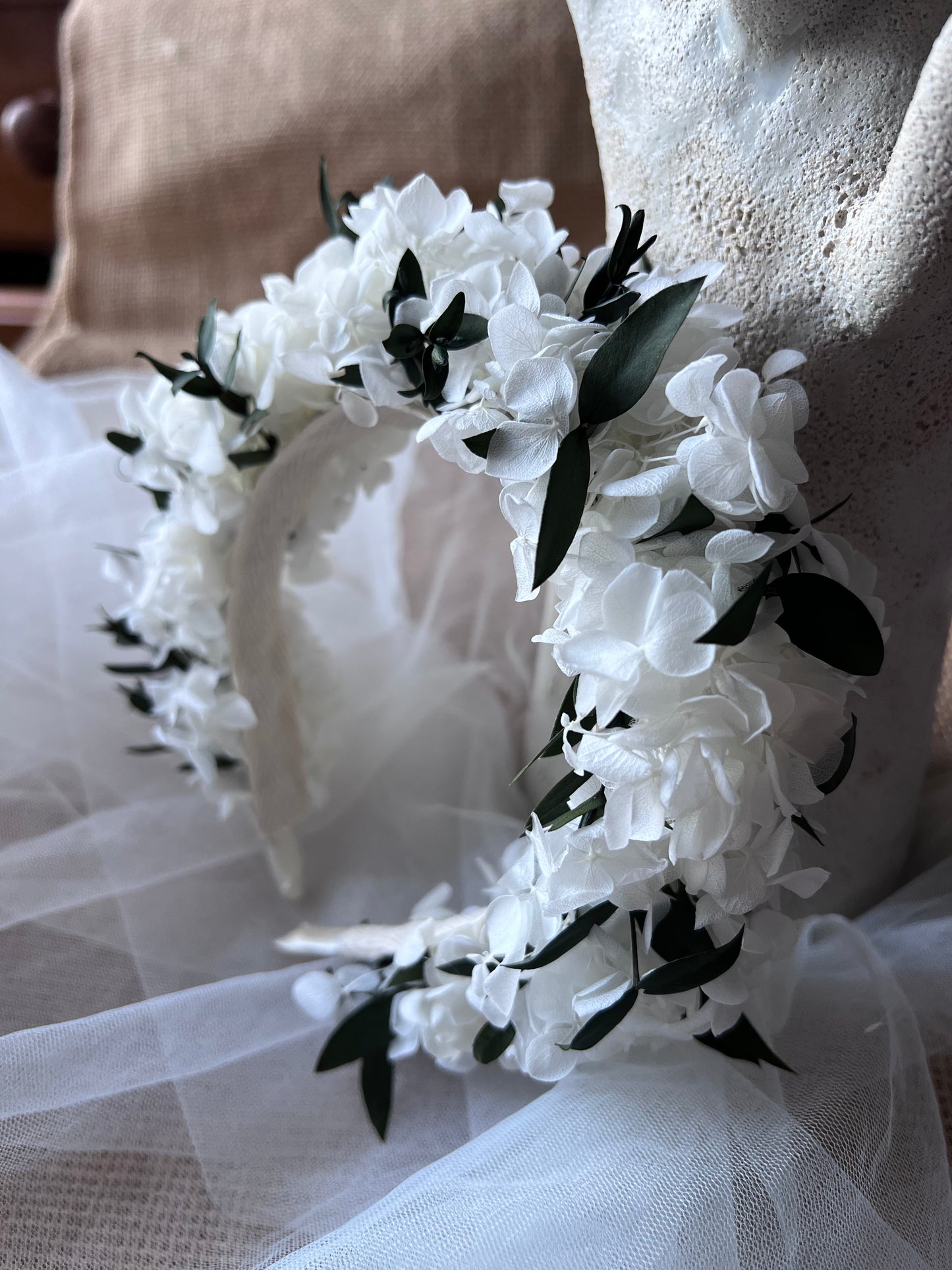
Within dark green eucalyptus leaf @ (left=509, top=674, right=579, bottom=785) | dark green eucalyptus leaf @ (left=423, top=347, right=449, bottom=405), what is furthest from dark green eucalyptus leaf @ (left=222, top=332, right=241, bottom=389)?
Answer: dark green eucalyptus leaf @ (left=509, top=674, right=579, bottom=785)

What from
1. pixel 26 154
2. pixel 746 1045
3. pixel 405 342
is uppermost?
pixel 405 342

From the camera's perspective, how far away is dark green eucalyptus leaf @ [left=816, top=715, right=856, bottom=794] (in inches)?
14.1

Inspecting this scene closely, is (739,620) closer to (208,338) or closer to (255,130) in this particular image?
(208,338)

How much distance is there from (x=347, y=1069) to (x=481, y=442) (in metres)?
0.30

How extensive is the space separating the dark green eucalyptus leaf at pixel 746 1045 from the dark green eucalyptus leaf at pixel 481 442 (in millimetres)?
234

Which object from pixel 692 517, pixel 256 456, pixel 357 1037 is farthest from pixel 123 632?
pixel 692 517

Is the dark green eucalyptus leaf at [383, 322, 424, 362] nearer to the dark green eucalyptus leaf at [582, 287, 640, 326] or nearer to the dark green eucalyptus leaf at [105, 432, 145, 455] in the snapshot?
the dark green eucalyptus leaf at [582, 287, 640, 326]

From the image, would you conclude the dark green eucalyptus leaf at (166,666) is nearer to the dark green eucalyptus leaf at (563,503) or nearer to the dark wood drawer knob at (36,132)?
the dark green eucalyptus leaf at (563,503)

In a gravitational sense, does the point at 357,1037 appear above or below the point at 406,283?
below

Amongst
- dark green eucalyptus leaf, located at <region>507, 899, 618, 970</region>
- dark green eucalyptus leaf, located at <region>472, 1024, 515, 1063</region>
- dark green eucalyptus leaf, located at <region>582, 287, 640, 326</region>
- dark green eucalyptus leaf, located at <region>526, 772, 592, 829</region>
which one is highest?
dark green eucalyptus leaf, located at <region>582, 287, 640, 326</region>

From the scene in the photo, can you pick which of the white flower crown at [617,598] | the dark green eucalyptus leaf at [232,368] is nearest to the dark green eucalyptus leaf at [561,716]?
the white flower crown at [617,598]

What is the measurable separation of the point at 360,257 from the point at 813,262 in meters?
0.18

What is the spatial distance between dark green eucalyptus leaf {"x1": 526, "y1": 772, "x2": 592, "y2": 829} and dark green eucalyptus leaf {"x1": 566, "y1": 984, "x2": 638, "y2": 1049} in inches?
2.7

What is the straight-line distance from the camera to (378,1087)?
1.49 ft
